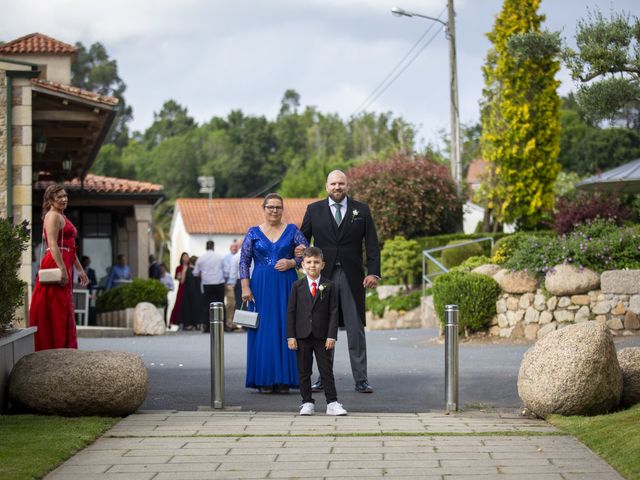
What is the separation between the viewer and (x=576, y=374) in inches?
332

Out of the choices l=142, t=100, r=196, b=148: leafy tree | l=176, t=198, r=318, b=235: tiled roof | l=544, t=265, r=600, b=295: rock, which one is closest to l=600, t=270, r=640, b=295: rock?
l=544, t=265, r=600, b=295: rock

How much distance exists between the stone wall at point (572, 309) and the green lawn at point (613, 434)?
24.8ft

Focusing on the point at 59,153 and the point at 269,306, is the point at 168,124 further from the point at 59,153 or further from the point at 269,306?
the point at 269,306

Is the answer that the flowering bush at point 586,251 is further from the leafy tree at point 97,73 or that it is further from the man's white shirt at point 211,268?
the leafy tree at point 97,73

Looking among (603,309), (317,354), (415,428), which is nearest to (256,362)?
(317,354)

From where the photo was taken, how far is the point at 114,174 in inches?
3447

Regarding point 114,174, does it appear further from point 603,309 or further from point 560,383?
point 560,383

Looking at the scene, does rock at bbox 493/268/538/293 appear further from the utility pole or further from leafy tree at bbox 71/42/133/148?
leafy tree at bbox 71/42/133/148

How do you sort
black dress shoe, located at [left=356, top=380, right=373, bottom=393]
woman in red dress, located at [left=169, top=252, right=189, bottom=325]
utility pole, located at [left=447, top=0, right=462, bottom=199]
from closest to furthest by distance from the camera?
black dress shoe, located at [left=356, top=380, right=373, bottom=393], woman in red dress, located at [left=169, top=252, right=189, bottom=325], utility pole, located at [left=447, top=0, right=462, bottom=199]

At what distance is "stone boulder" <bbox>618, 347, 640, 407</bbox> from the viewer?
8.93 metres

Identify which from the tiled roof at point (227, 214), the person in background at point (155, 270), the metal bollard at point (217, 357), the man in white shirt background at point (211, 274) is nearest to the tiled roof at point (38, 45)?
the person in background at point (155, 270)

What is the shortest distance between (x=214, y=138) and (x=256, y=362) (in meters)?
91.3

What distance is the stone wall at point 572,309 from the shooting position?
52.5ft

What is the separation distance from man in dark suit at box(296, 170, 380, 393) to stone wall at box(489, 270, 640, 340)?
241 inches
